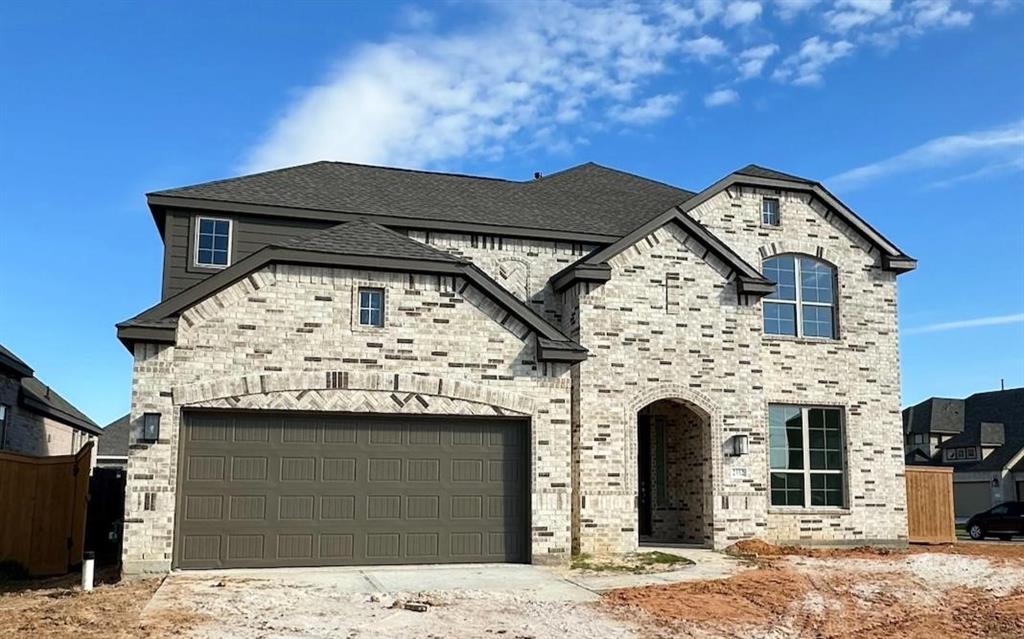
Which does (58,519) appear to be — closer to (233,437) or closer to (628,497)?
(233,437)

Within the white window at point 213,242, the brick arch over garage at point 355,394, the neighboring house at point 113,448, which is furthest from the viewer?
the neighboring house at point 113,448

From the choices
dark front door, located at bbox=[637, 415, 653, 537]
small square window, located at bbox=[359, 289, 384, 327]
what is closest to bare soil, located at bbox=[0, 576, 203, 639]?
small square window, located at bbox=[359, 289, 384, 327]

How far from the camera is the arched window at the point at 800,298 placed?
805 inches

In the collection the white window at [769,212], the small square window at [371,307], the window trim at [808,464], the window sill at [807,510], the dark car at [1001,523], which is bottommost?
the dark car at [1001,523]

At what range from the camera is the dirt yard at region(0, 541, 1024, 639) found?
34.6 feet

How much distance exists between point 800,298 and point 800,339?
0.96m

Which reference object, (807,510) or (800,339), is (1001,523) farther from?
(800,339)

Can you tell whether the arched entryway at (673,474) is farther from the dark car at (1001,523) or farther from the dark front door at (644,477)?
the dark car at (1001,523)

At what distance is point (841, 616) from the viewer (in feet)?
39.7

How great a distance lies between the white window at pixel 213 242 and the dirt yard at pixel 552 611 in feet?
22.0

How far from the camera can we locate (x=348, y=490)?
14.9m

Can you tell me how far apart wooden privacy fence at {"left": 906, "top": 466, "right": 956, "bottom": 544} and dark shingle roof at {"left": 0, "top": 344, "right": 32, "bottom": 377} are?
20.9 m

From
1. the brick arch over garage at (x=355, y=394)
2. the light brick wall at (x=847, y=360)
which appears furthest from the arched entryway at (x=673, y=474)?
the brick arch over garage at (x=355, y=394)

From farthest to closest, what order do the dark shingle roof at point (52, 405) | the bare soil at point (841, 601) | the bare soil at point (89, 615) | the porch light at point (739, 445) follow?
the dark shingle roof at point (52, 405) < the porch light at point (739, 445) < the bare soil at point (841, 601) < the bare soil at point (89, 615)
